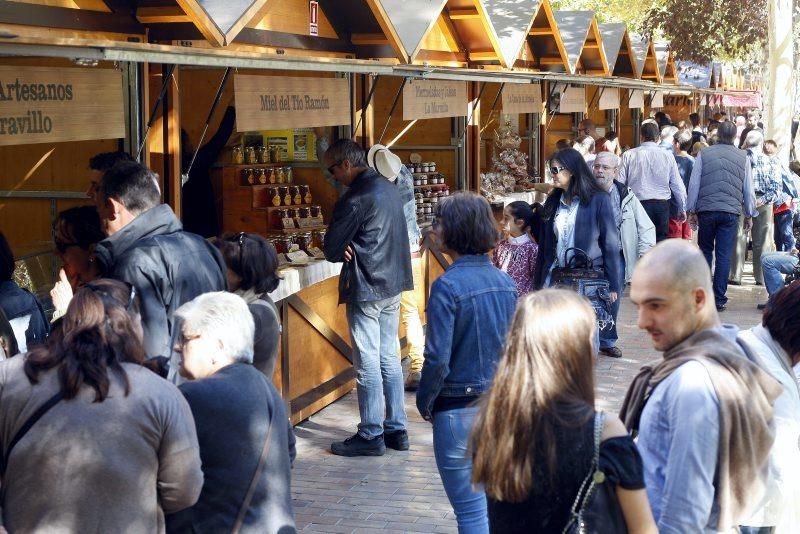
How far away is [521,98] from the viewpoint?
11.9 m

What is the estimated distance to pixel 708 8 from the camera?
2202 centimetres

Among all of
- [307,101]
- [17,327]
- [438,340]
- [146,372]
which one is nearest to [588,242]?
[307,101]

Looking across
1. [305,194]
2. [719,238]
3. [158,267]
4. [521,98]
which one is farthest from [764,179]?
[158,267]

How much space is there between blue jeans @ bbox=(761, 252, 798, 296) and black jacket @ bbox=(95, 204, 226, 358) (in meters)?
6.85

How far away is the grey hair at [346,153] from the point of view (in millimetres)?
6781

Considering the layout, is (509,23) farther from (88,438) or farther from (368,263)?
(88,438)

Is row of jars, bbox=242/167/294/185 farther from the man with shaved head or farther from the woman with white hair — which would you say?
the man with shaved head

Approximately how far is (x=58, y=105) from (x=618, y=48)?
36.7ft

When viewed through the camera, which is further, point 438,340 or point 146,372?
point 438,340

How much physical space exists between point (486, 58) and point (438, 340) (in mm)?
6432

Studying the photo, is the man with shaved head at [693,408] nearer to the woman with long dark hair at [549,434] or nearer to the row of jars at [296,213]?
the woman with long dark hair at [549,434]

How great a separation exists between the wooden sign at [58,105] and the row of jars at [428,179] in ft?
16.8

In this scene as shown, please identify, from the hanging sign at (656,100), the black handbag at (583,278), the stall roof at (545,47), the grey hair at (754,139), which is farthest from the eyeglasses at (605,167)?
the hanging sign at (656,100)

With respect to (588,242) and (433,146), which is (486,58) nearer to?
(433,146)
